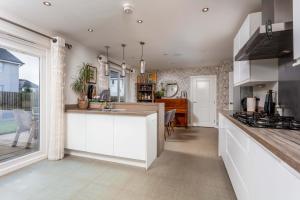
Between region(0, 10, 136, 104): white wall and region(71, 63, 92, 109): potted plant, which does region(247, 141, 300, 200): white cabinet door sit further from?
region(0, 10, 136, 104): white wall

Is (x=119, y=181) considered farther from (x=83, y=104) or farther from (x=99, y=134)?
(x=83, y=104)

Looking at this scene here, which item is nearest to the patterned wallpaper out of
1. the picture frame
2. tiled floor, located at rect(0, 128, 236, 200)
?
the picture frame

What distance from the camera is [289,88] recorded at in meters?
1.87

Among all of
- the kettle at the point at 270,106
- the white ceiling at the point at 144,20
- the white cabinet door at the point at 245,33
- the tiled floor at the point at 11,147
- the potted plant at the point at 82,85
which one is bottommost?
the tiled floor at the point at 11,147

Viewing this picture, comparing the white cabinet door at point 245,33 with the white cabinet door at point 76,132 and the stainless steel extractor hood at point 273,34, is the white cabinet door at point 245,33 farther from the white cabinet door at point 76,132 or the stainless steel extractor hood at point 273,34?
the white cabinet door at point 76,132

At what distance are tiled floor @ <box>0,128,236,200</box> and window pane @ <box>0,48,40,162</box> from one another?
1.50ft

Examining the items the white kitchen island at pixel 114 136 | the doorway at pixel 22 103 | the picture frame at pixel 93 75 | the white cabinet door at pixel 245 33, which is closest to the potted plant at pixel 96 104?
the white kitchen island at pixel 114 136

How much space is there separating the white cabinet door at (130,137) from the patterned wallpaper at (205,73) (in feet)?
14.5

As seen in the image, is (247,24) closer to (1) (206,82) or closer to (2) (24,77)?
(2) (24,77)

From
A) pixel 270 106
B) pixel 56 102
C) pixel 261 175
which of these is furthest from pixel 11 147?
pixel 270 106

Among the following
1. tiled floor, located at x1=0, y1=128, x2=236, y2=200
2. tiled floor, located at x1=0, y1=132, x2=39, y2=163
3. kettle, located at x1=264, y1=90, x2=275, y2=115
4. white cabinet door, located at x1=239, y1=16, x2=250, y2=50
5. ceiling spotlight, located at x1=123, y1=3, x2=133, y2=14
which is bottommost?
tiled floor, located at x1=0, y1=128, x2=236, y2=200

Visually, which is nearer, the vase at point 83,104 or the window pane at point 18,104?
the window pane at point 18,104

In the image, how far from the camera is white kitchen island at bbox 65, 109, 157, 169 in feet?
8.60

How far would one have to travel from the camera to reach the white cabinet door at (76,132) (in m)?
3.03
